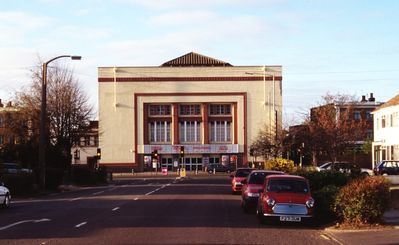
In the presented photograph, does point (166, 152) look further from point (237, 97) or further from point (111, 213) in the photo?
point (111, 213)

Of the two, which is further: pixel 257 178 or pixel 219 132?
pixel 219 132

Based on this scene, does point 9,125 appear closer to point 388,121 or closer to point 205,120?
point 388,121

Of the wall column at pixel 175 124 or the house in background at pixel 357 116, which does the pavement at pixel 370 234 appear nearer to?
the house in background at pixel 357 116

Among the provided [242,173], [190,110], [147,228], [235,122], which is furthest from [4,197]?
[235,122]

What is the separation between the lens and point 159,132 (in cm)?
10344

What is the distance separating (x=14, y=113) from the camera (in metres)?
57.7

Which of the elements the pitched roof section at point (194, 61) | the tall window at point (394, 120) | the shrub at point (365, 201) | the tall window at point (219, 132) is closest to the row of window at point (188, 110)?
the tall window at point (219, 132)

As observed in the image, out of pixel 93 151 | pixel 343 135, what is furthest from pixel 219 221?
pixel 93 151

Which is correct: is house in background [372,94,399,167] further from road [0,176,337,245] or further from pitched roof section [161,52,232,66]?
pitched roof section [161,52,232,66]

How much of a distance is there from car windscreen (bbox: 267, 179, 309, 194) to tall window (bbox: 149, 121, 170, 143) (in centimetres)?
8260

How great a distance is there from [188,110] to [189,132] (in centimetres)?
337

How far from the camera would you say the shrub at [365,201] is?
18.5m

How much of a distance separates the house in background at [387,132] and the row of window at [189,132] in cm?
3595

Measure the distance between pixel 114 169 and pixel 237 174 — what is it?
6474 cm
